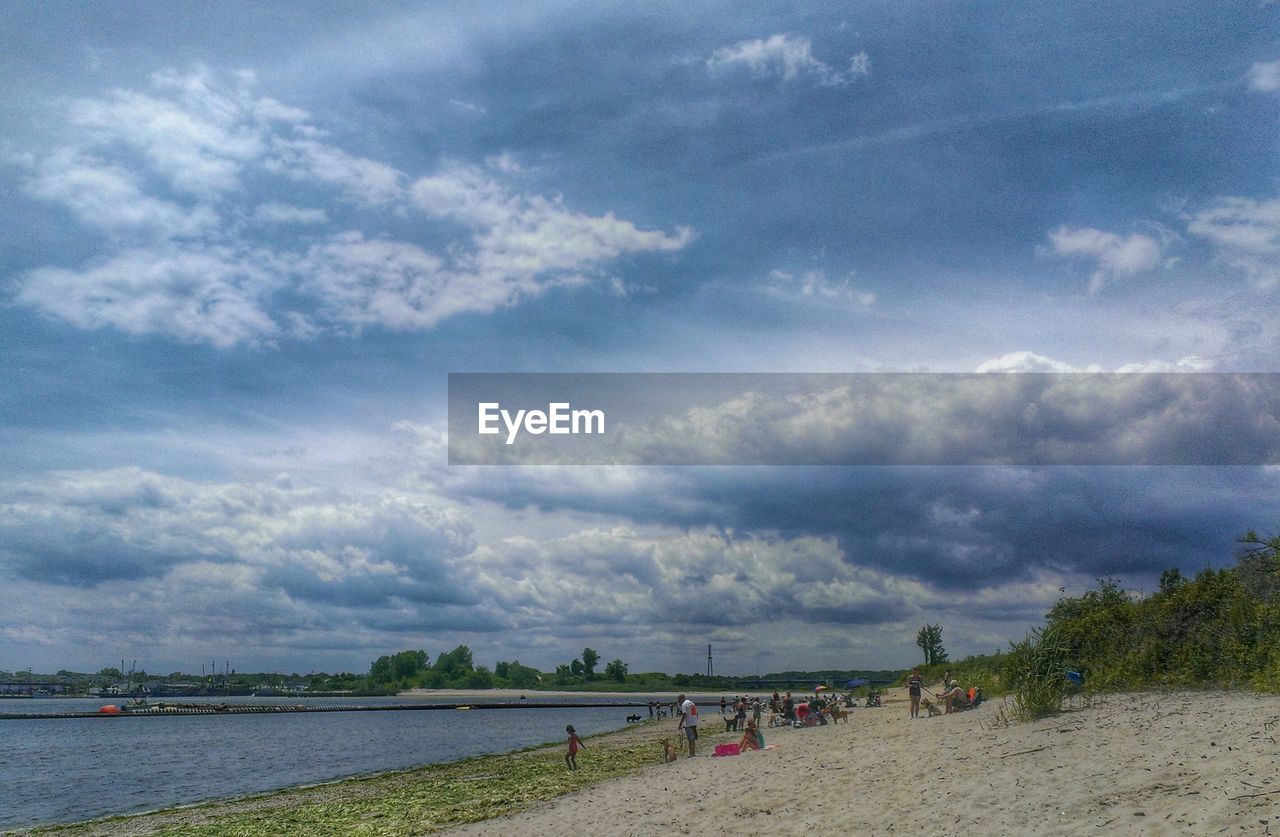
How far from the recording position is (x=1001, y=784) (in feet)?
48.2

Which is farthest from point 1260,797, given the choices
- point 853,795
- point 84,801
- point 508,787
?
point 84,801

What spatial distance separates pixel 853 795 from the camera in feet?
53.7

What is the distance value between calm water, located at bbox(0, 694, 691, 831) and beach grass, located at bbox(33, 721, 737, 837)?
17.4 ft

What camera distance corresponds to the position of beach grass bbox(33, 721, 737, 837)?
910 inches

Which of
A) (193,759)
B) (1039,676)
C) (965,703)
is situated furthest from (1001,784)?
(193,759)

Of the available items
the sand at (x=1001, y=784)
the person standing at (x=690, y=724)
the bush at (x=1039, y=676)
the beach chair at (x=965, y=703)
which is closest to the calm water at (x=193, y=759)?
the person standing at (x=690, y=724)

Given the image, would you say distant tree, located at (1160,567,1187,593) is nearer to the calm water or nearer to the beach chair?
the beach chair

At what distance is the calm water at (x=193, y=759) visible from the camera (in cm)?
3847

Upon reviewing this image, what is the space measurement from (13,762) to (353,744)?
2313cm

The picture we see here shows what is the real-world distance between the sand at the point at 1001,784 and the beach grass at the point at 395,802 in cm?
250

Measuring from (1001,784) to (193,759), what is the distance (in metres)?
58.9

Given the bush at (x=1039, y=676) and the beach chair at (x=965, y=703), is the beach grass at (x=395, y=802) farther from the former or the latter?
the bush at (x=1039, y=676)

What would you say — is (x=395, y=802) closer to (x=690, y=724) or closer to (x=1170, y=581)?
(x=690, y=724)

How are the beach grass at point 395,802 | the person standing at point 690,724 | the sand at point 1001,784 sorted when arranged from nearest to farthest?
the sand at point 1001,784, the beach grass at point 395,802, the person standing at point 690,724
